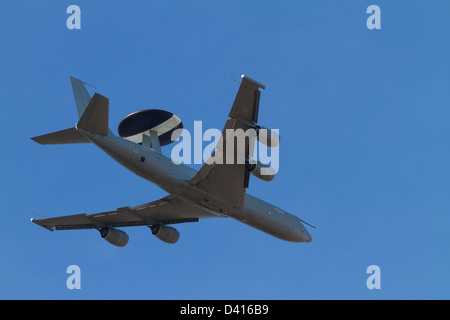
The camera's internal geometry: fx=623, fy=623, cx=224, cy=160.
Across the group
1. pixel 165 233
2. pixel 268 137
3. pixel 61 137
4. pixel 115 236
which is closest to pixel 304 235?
pixel 165 233

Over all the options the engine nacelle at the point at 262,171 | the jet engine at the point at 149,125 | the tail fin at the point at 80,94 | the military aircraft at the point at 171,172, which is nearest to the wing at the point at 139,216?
the military aircraft at the point at 171,172

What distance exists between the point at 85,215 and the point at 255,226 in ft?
32.2

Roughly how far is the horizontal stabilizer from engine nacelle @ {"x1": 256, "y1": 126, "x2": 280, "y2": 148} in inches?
307

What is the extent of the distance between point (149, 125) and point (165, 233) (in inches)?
334

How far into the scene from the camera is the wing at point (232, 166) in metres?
25.5

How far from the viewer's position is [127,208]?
34.0 m

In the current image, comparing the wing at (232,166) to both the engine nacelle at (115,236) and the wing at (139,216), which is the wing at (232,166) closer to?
the wing at (139,216)

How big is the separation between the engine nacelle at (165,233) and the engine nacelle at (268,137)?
34.4 feet

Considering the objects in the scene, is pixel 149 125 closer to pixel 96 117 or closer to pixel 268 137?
pixel 96 117

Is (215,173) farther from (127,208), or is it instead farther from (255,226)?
(127,208)

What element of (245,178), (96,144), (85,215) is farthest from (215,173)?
(85,215)

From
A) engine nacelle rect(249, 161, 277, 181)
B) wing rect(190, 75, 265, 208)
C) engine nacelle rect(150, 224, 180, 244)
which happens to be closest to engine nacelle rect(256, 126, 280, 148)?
wing rect(190, 75, 265, 208)

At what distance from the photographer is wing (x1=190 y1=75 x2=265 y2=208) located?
2547 cm

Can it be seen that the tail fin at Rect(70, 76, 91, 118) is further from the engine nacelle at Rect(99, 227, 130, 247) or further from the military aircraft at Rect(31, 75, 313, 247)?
the engine nacelle at Rect(99, 227, 130, 247)
